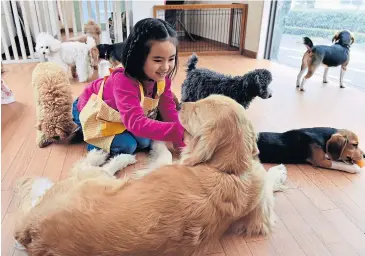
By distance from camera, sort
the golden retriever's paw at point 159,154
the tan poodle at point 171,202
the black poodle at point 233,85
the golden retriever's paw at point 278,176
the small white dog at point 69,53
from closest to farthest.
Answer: the tan poodle at point 171,202 < the golden retriever's paw at point 278,176 < the golden retriever's paw at point 159,154 < the black poodle at point 233,85 < the small white dog at point 69,53

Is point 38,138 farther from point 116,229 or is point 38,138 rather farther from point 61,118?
point 116,229

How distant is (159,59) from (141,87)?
0.21m

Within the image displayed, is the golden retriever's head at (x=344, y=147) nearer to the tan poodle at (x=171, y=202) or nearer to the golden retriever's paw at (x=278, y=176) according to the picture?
the golden retriever's paw at (x=278, y=176)

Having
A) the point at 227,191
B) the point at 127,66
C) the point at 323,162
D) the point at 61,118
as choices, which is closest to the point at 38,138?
the point at 61,118

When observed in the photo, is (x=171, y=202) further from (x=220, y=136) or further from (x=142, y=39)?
(x=142, y=39)

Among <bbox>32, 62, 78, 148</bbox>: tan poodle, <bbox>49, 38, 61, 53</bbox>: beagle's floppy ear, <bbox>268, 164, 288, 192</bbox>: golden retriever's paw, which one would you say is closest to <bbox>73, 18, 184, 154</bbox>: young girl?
<bbox>32, 62, 78, 148</bbox>: tan poodle

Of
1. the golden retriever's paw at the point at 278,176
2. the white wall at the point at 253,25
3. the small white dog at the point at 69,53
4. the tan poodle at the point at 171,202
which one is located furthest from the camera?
the white wall at the point at 253,25

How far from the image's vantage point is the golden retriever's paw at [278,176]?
155 centimetres

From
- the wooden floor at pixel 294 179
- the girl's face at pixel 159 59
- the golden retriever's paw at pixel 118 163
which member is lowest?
the wooden floor at pixel 294 179

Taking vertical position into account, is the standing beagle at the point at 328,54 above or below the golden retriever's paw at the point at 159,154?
above

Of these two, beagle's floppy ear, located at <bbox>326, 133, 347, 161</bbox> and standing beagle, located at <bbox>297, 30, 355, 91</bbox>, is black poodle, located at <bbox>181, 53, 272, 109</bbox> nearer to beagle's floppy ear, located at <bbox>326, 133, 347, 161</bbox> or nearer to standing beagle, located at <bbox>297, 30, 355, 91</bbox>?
beagle's floppy ear, located at <bbox>326, 133, 347, 161</bbox>

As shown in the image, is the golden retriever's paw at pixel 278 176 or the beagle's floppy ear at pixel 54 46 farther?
the beagle's floppy ear at pixel 54 46

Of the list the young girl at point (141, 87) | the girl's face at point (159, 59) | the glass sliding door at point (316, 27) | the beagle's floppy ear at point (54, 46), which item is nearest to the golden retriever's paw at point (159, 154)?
the young girl at point (141, 87)

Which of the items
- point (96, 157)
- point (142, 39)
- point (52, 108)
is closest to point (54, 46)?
point (52, 108)
